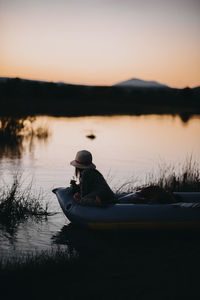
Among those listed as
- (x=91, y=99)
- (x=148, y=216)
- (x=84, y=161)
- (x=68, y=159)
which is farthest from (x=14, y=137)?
(x=91, y=99)

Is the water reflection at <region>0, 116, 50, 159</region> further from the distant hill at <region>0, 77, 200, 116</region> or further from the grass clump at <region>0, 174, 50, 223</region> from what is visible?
the distant hill at <region>0, 77, 200, 116</region>

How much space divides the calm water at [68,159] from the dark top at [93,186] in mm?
726

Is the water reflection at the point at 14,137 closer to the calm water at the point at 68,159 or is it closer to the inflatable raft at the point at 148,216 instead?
the calm water at the point at 68,159

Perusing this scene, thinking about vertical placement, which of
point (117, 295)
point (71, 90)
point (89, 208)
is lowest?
point (117, 295)

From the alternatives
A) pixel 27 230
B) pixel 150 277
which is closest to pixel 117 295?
pixel 150 277

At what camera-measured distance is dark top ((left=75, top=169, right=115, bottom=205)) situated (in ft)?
22.9

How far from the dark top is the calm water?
0.73m

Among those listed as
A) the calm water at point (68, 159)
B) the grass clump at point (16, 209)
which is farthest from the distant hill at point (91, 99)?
the grass clump at point (16, 209)

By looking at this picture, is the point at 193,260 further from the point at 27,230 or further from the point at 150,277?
the point at 27,230

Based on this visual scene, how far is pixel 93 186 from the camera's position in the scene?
7023 mm

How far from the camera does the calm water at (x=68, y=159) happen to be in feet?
23.5

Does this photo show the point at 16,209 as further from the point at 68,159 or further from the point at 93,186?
the point at 68,159

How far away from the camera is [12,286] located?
4664 millimetres

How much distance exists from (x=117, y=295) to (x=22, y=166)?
1007 cm
